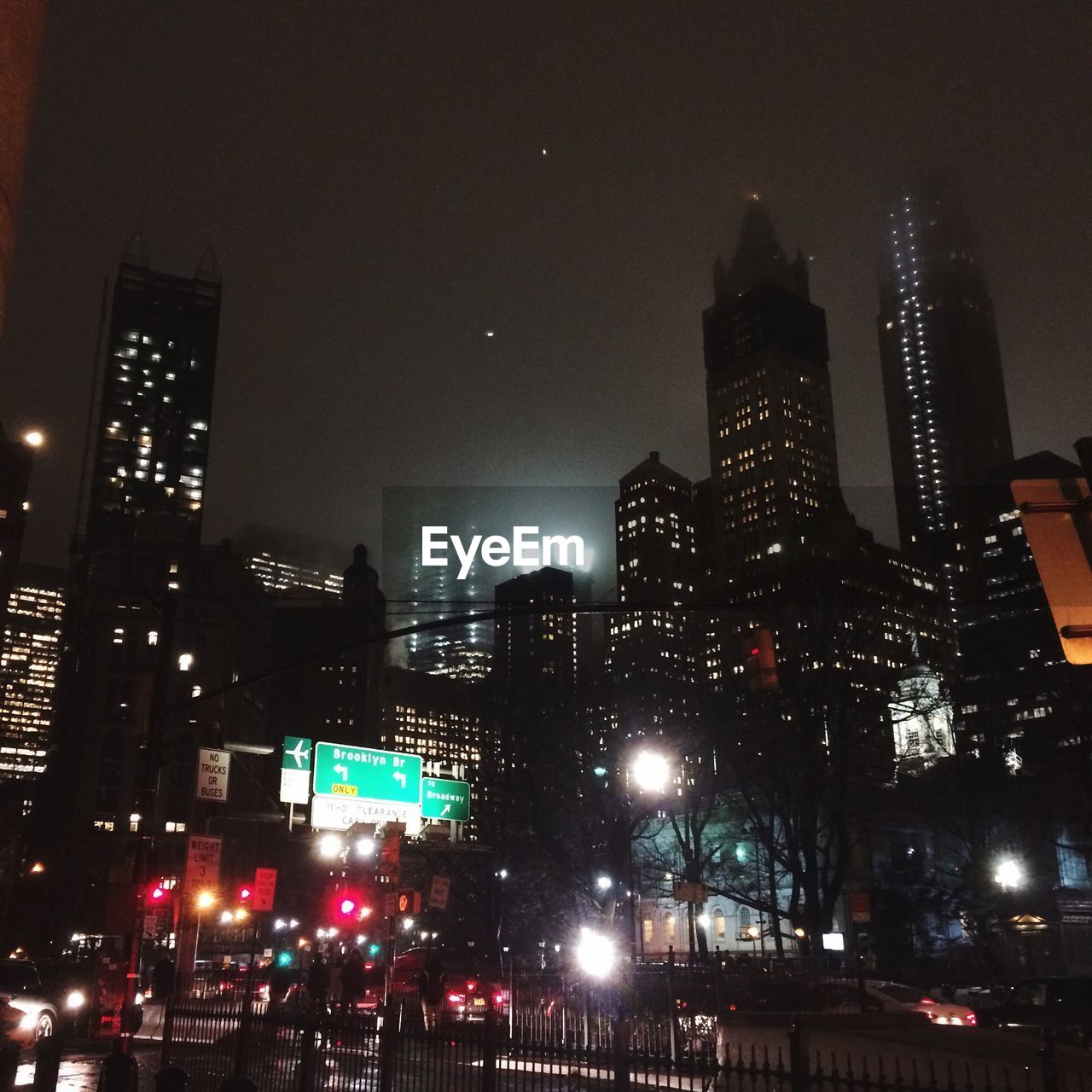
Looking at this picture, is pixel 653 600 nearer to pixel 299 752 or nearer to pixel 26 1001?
pixel 299 752

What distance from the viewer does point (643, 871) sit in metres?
53.5

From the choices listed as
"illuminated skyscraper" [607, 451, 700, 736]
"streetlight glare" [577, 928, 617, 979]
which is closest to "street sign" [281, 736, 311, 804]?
"streetlight glare" [577, 928, 617, 979]

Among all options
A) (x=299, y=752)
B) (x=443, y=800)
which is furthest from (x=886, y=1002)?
(x=299, y=752)

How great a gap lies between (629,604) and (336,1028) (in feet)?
21.7

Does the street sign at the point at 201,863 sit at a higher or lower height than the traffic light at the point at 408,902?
higher

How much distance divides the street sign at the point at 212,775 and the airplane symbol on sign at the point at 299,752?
2150mm

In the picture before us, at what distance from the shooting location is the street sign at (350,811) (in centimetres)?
2714

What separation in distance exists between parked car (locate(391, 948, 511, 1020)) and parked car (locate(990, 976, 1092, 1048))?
10.8 meters

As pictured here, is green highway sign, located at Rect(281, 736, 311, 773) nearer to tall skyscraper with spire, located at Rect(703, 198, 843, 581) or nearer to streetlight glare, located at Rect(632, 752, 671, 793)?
streetlight glare, located at Rect(632, 752, 671, 793)

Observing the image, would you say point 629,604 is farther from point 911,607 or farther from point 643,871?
point 643,871

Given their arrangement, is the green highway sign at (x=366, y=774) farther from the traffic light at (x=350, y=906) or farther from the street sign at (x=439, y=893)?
the street sign at (x=439, y=893)

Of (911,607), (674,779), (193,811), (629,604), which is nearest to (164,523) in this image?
(193,811)

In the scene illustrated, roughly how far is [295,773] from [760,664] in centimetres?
1592

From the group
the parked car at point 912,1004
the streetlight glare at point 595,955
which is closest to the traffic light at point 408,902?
the streetlight glare at point 595,955
